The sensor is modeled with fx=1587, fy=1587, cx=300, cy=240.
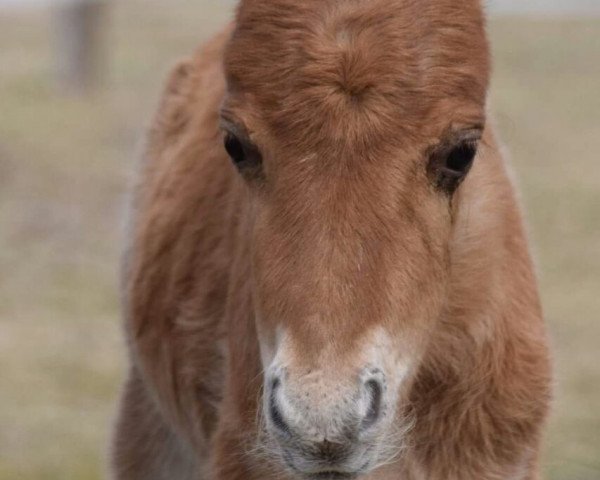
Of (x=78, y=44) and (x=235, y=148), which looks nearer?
(x=235, y=148)

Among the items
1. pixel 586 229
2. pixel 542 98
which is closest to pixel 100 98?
pixel 542 98

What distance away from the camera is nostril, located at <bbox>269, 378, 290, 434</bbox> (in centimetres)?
393

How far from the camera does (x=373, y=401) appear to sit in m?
3.95

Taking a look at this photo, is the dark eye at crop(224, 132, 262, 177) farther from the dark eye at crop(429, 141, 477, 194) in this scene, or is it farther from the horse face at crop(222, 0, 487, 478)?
the dark eye at crop(429, 141, 477, 194)

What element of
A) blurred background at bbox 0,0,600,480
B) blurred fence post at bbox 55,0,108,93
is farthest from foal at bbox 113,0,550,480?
blurred fence post at bbox 55,0,108,93

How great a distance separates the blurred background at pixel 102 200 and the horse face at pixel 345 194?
139 centimetres

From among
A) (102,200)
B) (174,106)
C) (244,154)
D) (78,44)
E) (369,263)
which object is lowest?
(78,44)

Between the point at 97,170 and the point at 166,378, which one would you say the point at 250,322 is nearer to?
the point at 166,378

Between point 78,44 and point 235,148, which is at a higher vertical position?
point 235,148

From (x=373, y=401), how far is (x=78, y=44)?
1827 cm

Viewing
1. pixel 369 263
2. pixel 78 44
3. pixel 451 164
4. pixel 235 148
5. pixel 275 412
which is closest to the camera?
pixel 275 412

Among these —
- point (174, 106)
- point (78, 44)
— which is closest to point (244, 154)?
point (174, 106)

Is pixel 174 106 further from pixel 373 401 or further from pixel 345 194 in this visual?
pixel 373 401

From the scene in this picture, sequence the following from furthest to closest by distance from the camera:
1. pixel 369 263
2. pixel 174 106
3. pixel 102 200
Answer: pixel 102 200 < pixel 174 106 < pixel 369 263
